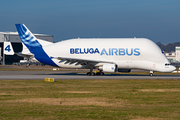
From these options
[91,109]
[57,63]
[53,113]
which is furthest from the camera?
[57,63]

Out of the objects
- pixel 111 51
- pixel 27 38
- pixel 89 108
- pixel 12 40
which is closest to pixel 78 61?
pixel 111 51

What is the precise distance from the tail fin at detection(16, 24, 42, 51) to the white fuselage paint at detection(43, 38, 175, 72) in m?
4.09

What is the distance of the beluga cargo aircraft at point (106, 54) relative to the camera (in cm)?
4128

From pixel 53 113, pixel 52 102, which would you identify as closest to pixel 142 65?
pixel 52 102

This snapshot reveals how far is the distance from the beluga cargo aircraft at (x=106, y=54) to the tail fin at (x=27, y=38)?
608mm

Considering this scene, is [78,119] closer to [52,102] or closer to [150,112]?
[150,112]

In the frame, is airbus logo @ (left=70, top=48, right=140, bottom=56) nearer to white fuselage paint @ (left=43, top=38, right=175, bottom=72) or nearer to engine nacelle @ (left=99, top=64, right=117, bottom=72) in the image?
white fuselage paint @ (left=43, top=38, right=175, bottom=72)

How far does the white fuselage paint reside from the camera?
41250 millimetres

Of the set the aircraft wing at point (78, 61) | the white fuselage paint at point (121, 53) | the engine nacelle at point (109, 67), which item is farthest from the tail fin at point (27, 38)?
the engine nacelle at point (109, 67)

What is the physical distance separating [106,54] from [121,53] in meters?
2.43

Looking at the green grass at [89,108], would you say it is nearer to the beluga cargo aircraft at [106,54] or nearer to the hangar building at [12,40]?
the beluga cargo aircraft at [106,54]

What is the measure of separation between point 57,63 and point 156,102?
28806mm

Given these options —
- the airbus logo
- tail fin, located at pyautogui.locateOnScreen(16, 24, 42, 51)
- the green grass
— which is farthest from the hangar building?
the green grass

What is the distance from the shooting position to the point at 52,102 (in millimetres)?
18078
